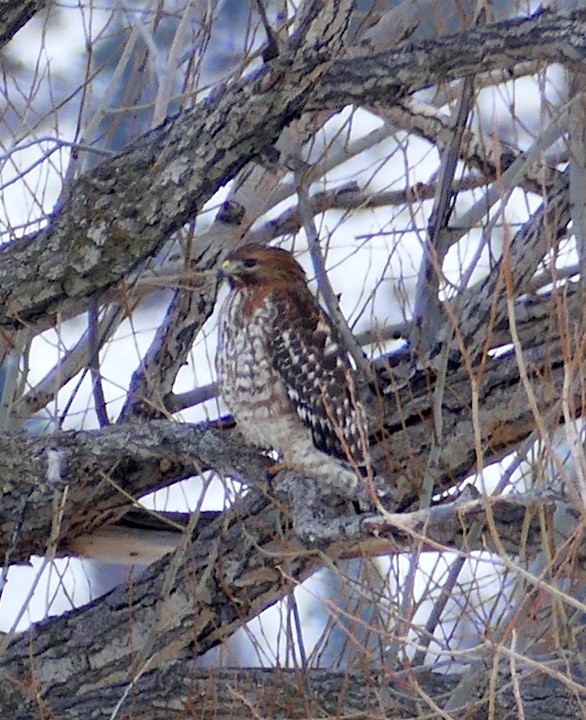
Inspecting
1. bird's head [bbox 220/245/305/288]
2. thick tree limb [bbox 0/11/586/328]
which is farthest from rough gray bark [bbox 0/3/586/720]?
bird's head [bbox 220/245/305/288]

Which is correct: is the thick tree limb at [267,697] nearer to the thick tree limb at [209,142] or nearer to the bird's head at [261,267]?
the bird's head at [261,267]

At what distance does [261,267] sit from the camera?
4168 mm

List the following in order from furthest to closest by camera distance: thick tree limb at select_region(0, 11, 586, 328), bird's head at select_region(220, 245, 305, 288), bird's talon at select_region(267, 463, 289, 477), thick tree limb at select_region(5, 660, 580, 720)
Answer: bird's head at select_region(220, 245, 305, 288)
bird's talon at select_region(267, 463, 289, 477)
thick tree limb at select_region(5, 660, 580, 720)
thick tree limb at select_region(0, 11, 586, 328)

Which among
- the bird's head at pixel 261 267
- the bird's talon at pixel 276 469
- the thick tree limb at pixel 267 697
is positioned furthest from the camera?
the bird's head at pixel 261 267

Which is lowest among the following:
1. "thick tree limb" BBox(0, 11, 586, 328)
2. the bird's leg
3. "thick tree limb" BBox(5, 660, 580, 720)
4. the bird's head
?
"thick tree limb" BBox(5, 660, 580, 720)

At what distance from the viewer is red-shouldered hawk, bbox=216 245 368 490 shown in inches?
159

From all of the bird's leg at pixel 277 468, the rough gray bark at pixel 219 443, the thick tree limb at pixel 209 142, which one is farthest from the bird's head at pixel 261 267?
the thick tree limb at pixel 209 142

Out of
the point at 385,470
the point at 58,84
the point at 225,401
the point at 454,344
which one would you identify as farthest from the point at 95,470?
the point at 58,84

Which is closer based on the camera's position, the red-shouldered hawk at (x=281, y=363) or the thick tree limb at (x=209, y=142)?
the thick tree limb at (x=209, y=142)

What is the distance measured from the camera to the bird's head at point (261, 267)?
4.17 metres

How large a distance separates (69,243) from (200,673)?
147cm

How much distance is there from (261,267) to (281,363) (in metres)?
0.30

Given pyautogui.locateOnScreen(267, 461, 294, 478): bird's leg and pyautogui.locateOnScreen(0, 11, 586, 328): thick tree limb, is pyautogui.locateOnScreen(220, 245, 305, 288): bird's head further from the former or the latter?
pyautogui.locateOnScreen(0, 11, 586, 328): thick tree limb

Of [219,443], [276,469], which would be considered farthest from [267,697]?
[219,443]
